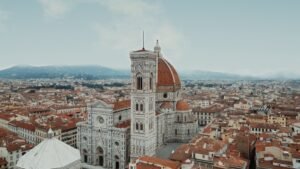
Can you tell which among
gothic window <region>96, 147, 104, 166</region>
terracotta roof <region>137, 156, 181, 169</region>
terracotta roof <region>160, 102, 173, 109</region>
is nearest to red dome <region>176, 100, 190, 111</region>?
terracotta roof <region>160, 102, 173, 109</region>

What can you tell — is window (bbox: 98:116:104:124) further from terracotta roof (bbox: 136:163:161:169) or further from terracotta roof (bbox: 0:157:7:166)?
terracotta roof (bbox: 0:157:7:166)

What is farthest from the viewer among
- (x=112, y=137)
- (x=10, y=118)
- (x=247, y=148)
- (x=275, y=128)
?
(x=10, y=118)

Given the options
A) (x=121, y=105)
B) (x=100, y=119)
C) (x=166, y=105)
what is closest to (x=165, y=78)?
(x=166, y=105)

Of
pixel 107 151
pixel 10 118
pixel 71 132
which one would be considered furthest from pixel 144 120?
pixel 10 118

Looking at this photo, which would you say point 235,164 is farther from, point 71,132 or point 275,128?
point 71,132

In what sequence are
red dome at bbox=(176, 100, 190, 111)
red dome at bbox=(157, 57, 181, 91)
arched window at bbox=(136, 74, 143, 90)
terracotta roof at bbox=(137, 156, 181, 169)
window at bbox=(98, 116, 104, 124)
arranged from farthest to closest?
red dome at bbox=(176, 100, 190, 111), red dome at bbox=(157, 57, 181, 91), window at bbox=(98, 116, 104, 124), arched window at bbox=(136, 74, 143, 90), terracotta roof at bbox=(137, 156, 181, 169)

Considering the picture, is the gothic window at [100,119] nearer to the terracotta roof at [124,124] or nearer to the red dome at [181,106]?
the terracotta roof at [124,124]

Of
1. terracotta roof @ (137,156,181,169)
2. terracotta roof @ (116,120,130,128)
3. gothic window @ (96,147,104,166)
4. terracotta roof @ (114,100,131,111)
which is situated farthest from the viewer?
gothic window @ (96,147,104,166)
